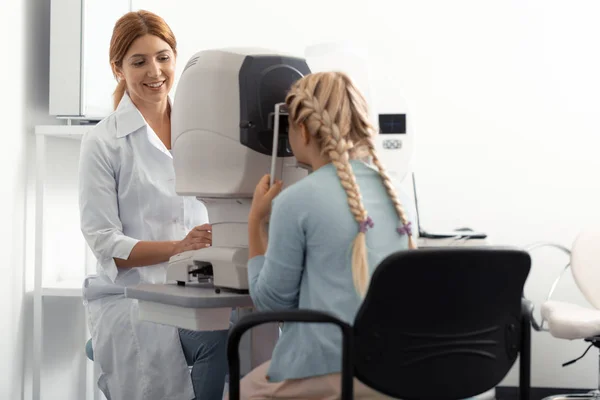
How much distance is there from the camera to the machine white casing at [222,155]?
1.55 metres

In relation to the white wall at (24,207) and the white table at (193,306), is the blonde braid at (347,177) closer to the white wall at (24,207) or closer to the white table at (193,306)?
the white table at (193,306)

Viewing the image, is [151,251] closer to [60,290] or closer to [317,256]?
[317,256]

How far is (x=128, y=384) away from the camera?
Result: 194 cm

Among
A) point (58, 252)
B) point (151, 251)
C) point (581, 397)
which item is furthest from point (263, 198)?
point (581, 397)

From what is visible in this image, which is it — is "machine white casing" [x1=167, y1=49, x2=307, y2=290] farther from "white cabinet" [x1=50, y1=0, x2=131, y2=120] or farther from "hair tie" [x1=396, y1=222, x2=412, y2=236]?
"white cabinet" [x1=50, y1=0, x2=131, y2=120]

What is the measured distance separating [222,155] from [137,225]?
1.84 ft

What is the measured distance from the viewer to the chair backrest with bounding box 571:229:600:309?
10.5 ft

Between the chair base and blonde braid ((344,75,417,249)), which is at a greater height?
blonde braid ((344,75,417,249))

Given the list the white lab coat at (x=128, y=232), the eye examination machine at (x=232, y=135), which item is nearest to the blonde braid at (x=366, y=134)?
the eye examination machine at (x=232, y=135)

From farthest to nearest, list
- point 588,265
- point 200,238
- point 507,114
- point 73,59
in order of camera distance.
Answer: point 507,114 → point 588,265 → point 73,59 → point 200,238

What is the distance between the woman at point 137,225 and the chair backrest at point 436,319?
0.76 metres

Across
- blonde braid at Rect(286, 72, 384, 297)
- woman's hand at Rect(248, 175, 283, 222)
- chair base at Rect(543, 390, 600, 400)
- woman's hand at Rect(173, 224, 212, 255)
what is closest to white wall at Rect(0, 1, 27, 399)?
woman's hand at Rect(173, 224, 212, 255)

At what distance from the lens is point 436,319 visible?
120 centimetres

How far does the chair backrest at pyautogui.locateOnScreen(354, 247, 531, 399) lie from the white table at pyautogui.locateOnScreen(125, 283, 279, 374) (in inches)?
15.2
